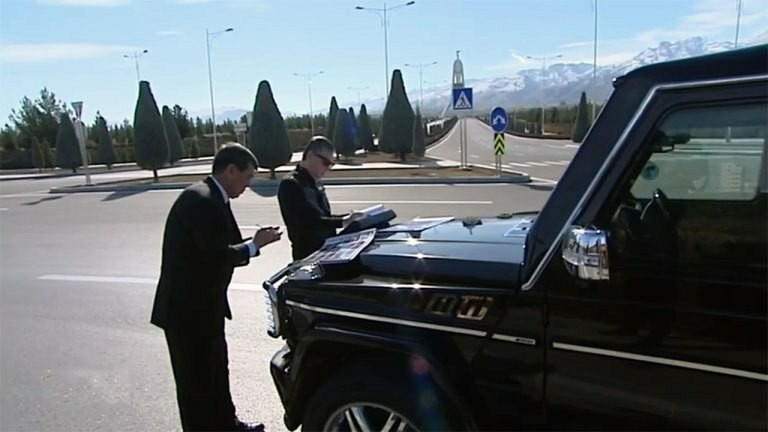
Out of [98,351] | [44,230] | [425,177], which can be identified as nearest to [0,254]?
[44,230]

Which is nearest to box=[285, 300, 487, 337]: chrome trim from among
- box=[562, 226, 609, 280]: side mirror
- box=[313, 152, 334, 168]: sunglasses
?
box=[562, 226, 609, 280]: side mirror

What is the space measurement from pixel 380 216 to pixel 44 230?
34.0 ft

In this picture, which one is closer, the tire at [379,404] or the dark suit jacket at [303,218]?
the tire at [379,404]

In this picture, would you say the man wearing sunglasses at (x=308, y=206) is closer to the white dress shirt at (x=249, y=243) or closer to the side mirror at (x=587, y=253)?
the white dress shirt at (x=249, y=243)

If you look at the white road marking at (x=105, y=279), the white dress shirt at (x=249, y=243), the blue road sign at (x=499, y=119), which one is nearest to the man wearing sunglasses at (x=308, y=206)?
the white dress shirt at (x=249, y=243)

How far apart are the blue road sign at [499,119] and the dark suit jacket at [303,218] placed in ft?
45.7

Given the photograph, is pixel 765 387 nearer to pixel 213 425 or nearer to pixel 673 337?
pixel 673 337

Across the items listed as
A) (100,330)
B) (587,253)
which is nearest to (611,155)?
(587,253)

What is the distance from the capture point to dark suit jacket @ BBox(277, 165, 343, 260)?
3.75 metres

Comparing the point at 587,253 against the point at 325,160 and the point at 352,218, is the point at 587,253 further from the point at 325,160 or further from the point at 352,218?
Result: the point at 325,160

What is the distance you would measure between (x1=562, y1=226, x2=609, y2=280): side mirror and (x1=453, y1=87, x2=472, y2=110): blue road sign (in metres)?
16.1

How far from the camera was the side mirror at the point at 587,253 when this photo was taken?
1.55 meters

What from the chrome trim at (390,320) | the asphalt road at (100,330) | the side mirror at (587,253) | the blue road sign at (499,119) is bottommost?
the asphalt road at (100,330)

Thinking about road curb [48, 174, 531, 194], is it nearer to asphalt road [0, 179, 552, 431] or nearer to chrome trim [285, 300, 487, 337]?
asphalt road [0, 179, 552, 431]
